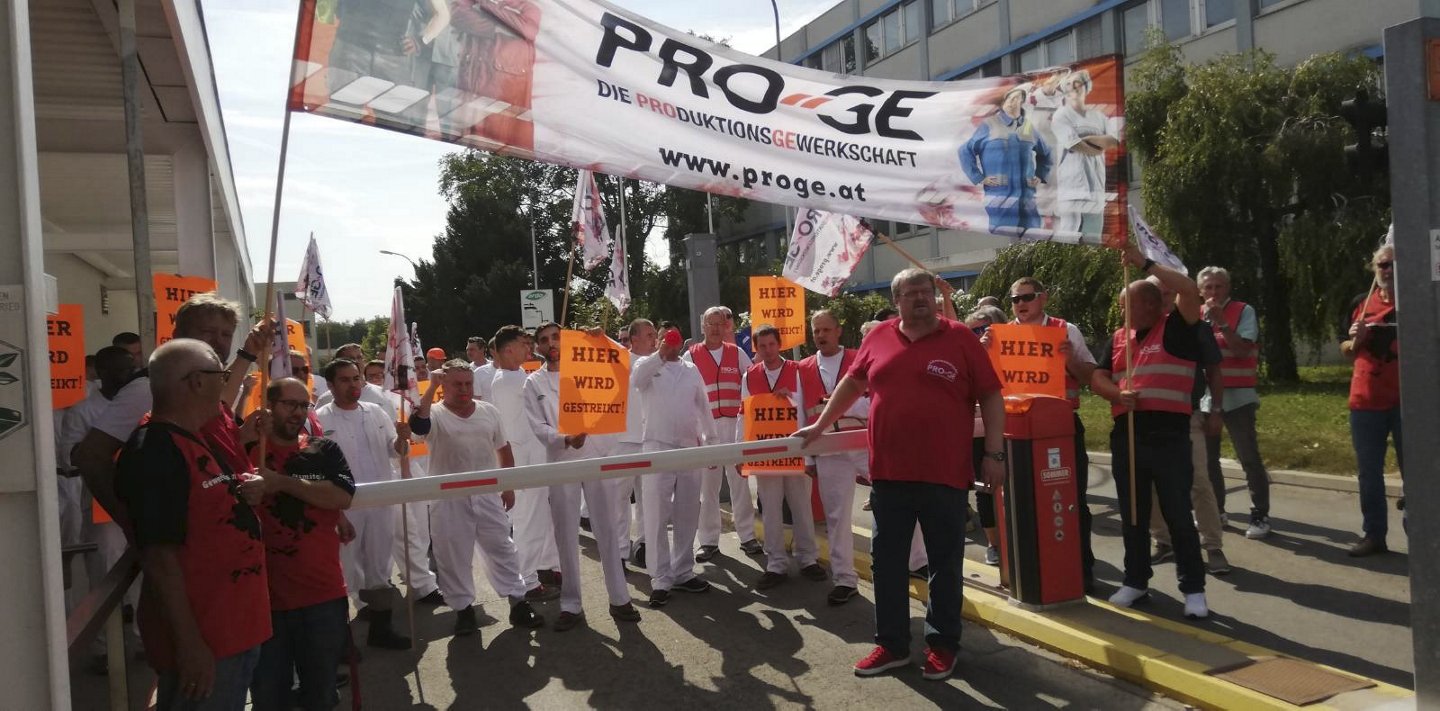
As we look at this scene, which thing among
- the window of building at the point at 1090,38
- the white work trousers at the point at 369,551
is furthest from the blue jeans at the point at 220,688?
the window of building at the point at 1090,38

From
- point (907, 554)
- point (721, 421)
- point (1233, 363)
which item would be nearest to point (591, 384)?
point (721, 421)

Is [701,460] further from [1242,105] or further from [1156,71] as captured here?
[1156,71]

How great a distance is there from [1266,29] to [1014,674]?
87.1 ft

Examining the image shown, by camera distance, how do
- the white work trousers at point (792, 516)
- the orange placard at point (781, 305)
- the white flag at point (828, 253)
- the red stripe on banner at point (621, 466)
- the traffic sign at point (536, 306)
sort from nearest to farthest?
the red stripe on banner at point (621, 466), the white work trousers at point (792, 516), the white flag at point (828, 253), the orange placard at point (781, 305), the traffic sign at point (536, 306)

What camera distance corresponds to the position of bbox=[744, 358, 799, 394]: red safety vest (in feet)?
25.8

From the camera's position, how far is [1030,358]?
22.0 feet

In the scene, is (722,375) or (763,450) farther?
(722,375)

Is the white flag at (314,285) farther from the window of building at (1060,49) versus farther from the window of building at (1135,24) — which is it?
the window of building at (1060,49)

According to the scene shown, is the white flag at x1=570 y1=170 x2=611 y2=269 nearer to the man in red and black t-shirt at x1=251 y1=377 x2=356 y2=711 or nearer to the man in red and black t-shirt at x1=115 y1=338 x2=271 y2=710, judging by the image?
the man in red and black t-shirt at x1=251 y1=377 x2=356 y2=711

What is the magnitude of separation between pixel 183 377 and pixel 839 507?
4739mm

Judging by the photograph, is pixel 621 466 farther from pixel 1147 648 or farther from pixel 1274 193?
pixel 1274 193

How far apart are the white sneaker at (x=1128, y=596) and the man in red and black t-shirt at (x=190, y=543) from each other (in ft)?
15.9

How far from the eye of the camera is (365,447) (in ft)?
23.3

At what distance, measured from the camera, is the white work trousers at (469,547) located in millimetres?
6938
